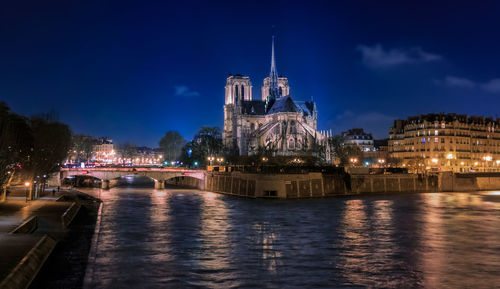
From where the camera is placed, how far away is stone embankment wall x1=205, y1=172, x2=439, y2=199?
58500 mm

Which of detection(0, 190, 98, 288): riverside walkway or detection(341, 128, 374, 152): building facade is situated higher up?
detection(341, 128, 374, 152): building facade

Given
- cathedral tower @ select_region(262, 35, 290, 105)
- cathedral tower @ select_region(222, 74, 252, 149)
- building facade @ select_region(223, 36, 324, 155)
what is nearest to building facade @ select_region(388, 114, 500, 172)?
building facade @ select_region(223, 36, 324, 155)

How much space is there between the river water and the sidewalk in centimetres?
285

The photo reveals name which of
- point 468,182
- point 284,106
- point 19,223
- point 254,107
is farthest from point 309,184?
point 254,107

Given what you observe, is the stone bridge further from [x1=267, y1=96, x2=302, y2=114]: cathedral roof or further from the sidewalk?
[x1=267, y1=96, x2=302, y2=114]: cathedral roof

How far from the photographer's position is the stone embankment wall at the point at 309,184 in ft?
192

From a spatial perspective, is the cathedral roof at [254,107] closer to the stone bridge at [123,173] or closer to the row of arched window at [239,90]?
the row of arched window at [239,90]

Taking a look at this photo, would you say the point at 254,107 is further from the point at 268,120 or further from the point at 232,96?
the point at 232,96

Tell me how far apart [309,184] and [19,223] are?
40.0 meters

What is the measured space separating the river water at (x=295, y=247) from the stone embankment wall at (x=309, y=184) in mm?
10179

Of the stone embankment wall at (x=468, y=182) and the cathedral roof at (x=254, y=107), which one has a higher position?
the cathedral roof at (x=254, y=107)

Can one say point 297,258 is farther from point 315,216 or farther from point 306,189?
point 306,189

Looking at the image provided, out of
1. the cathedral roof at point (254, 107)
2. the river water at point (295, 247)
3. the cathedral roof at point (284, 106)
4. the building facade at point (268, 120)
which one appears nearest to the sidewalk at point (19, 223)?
the river water at point (295, 247)

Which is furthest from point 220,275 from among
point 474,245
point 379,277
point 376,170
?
point 376,170
